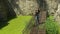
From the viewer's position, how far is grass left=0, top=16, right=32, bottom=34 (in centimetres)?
2176

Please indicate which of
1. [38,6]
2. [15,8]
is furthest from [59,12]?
[15,8]

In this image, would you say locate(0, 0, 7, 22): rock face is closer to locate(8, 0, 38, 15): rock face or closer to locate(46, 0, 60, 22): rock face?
locate(8, 0, 38, 15): rock face

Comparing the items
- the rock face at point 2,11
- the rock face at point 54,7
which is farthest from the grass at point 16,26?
the rock face at point 54,7

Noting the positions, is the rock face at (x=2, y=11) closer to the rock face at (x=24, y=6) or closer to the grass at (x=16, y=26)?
the grass at (x=16, y=26)

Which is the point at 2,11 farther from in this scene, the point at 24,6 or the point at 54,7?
the point at 54,7

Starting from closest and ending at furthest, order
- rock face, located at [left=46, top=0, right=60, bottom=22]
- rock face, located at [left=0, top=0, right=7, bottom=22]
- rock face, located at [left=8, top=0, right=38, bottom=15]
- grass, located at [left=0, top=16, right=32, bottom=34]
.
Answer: grass, located at [left=0, top=16, right=32, bottom=34], rock face, located at [left=0, top=0, right=7, bottom=22], rock face, located at [left=8, top=0, right=38, bottom=15], rock face, located at [left=46, top=0, right=60, bottom=22]

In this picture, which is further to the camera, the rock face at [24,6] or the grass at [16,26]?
the rock face at [24,6]

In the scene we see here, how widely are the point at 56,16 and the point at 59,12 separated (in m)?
0.54

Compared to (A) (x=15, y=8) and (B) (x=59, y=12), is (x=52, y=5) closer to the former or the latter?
(B) (x=59, y=12)

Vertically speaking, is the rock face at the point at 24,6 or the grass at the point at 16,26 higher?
the rock face at the point at 24,6

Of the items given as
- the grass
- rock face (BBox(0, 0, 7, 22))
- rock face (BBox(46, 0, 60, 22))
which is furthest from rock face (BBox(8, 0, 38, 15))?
rock face (BBox(46, 0, 60, 22))

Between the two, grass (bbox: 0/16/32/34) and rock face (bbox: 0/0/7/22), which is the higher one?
rock face (bbox: 0/0/7/22)

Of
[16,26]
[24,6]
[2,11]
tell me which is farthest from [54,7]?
[16,26]

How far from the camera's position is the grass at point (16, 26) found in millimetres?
21764
